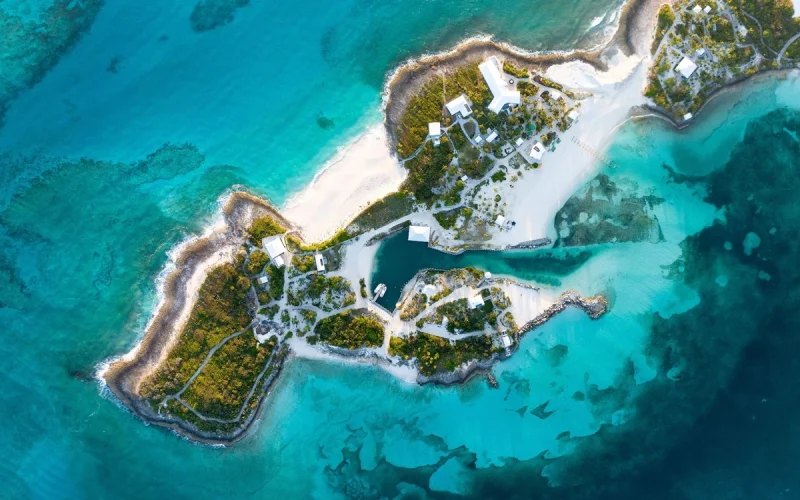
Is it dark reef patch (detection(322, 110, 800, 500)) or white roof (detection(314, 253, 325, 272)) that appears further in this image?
dark reef patch (detection(322, 110, 800, 500))

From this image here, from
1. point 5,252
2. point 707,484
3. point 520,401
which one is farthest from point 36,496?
point 707,484

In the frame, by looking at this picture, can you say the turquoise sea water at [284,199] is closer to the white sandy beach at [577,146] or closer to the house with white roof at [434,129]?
the white sandy beach at [577,146]

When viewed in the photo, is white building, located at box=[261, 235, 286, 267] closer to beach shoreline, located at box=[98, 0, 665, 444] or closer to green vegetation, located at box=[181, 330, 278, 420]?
beach shoreline, located at box=[98, 0, 665, 444]

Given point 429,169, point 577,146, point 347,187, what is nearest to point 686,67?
point 577,146

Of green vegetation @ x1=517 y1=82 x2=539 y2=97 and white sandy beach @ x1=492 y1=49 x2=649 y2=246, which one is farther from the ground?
green vegetation @ x1=517 y1=82 x2=539 y2=97

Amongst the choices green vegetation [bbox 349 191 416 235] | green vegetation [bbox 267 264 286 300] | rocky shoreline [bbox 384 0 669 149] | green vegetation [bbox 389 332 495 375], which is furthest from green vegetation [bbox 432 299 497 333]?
rocky shoreline [bbox 384 0 669 149]

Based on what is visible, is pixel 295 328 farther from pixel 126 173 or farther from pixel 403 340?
pixel 126 173

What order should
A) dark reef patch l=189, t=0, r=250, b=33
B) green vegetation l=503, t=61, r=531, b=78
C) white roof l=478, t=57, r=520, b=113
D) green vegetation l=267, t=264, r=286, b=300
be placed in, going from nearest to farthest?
white roof l=478, t=57, r=520, b=113 < green vegetation l=267, t=264, r=286, b=300 < green vegetation l=503, t=61, r=531, b=78 < dark reef patch l=189, t=0, r=250, b=33

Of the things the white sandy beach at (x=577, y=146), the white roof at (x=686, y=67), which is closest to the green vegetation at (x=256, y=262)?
the white sandy beach at (x=577, y=146)
